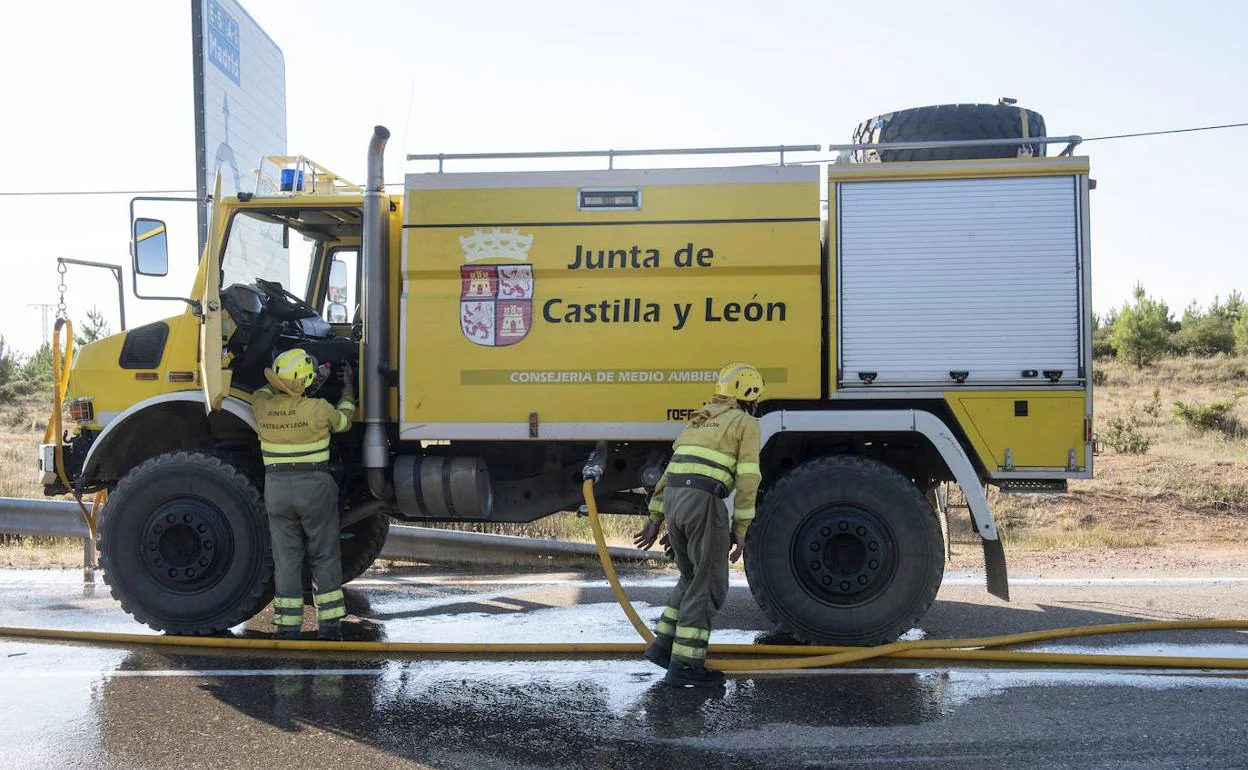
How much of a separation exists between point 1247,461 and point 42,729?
14.9 meters

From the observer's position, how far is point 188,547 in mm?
6375

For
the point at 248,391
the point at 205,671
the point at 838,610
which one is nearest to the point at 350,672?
the point at 205,671

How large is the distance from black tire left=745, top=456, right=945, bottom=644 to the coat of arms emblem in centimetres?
187

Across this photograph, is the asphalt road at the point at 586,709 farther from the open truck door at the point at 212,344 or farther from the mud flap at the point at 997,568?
the open truck door at the point at 212,344

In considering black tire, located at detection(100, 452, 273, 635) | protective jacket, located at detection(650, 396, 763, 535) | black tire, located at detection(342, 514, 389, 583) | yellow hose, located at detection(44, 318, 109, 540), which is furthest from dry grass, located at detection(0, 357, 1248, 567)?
protective jacket, located at detection(650, 396, 763, 535)

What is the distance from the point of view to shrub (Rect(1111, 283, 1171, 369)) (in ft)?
122

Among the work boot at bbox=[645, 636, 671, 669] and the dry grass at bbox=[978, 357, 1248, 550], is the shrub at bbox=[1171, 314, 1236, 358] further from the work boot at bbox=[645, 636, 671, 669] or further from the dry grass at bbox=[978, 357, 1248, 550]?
the work boot at bbox=[645, 636, 671, 669]

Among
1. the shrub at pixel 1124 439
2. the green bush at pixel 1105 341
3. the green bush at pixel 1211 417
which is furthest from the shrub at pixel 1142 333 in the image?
the shrub at pixel 1124 439

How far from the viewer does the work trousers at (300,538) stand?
20.1ft

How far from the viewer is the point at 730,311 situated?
619 cm

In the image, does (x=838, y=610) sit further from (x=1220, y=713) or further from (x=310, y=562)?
(x=310, y=562)

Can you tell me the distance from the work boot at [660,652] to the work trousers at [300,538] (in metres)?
1.97

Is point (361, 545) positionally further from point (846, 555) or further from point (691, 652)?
point (846, 555)

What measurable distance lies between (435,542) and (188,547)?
283 cm
